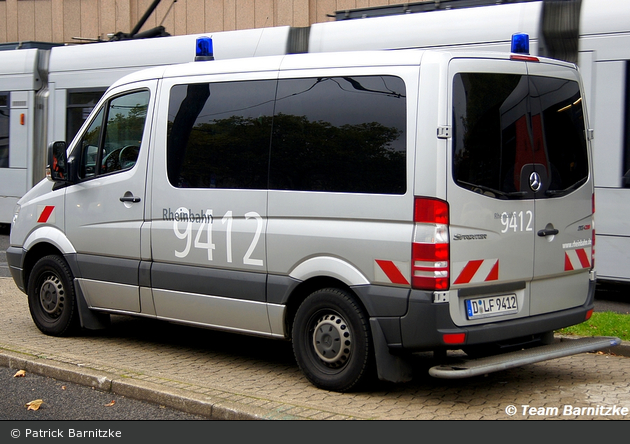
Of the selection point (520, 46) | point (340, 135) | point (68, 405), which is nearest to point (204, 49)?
point (340, 135)

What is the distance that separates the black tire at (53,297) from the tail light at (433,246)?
12.0 ft

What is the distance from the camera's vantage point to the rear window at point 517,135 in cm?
522

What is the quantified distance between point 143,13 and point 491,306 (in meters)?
23.5

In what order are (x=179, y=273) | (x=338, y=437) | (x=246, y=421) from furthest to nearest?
(x=179, y=273) → (x=246, y=421) → (x=338, y=437)

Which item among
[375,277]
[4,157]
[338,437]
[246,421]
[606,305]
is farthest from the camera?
[4,157]

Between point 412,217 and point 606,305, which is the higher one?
point 412,217

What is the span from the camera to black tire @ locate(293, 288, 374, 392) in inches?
213

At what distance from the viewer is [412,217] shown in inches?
202

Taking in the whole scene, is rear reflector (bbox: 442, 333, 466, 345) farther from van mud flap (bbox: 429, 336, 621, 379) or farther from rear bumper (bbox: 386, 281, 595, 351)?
van mud flap (bbox: 429, 336, 621, 379)

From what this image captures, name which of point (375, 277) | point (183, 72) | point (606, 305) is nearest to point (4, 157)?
point (183, 72)

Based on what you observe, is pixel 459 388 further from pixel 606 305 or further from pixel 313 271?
pixel 606 305

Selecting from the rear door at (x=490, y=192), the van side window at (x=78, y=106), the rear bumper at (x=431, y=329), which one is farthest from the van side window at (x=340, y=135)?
the van side window at (x=78, y=106)

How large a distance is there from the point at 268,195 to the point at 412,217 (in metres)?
1.24

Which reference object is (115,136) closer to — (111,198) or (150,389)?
(111,198)
